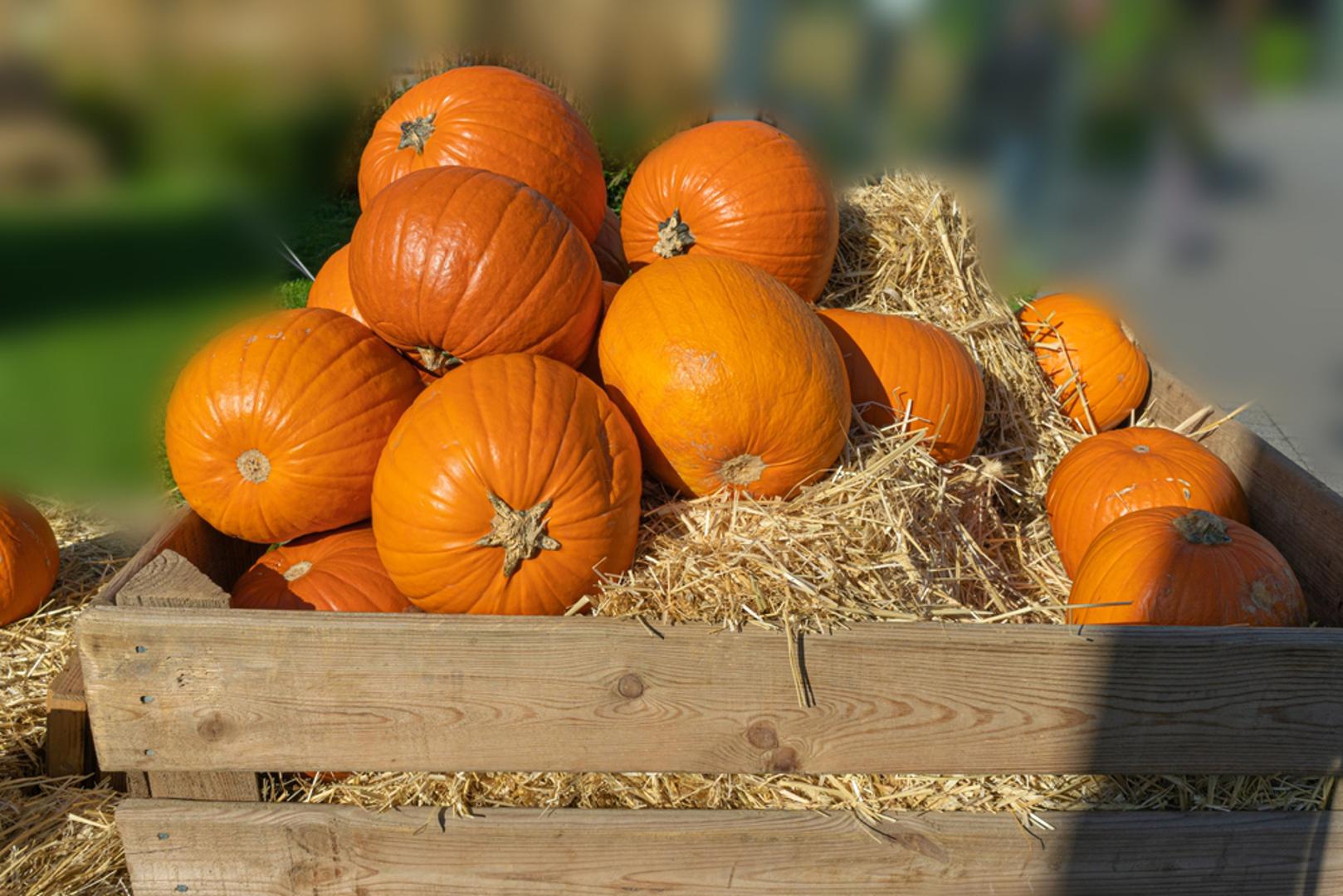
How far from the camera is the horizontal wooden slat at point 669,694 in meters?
1.78

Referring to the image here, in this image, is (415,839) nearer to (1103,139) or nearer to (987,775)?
(987,775)

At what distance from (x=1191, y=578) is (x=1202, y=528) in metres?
0.15

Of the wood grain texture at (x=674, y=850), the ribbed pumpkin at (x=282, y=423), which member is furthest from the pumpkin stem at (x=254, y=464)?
the wood grain texture at (x=674, y=850)

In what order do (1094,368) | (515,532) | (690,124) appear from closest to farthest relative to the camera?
(515,532) < (1094,368) < (690,124)

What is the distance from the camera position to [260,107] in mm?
8359

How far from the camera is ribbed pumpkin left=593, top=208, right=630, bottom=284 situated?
9.71ft

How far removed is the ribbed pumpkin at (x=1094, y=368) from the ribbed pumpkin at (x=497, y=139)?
5.39 ft

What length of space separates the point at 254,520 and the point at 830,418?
1.27m

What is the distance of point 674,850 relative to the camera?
1935mm

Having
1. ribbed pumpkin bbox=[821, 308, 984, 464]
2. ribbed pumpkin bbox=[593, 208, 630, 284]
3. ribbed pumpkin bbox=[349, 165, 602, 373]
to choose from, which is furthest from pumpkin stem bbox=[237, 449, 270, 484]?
ribbed pumpkin bbox=[821, 308, 984, 464]

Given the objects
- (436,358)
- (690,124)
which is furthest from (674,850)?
(690,124)

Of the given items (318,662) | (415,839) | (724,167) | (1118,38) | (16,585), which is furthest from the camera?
(1118,38)

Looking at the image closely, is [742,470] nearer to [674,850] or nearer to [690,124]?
[674,850]

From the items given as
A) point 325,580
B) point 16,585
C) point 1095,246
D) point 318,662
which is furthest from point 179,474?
point 1095,246
